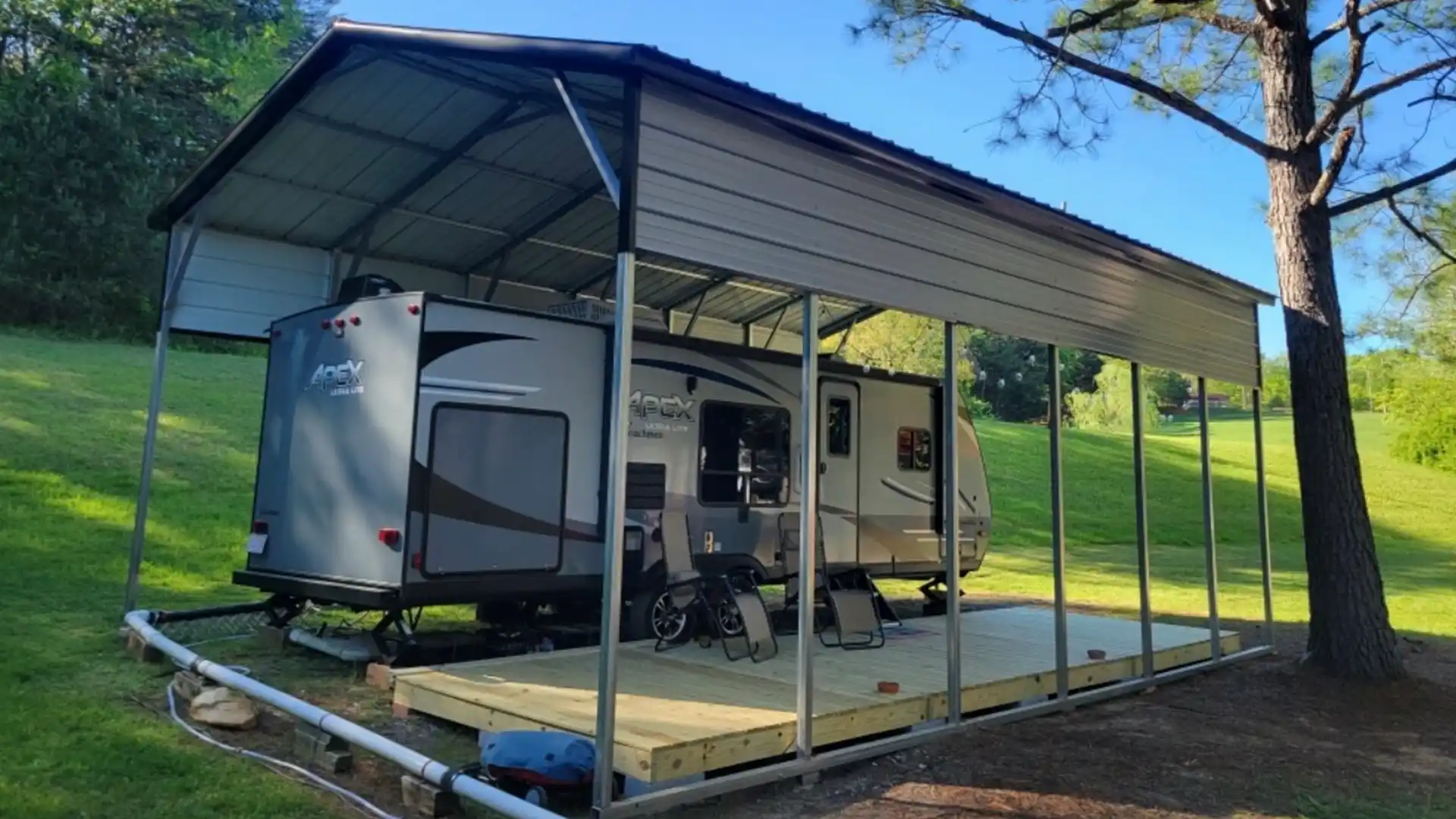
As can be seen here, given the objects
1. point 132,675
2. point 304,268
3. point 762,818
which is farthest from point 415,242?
point 762,818

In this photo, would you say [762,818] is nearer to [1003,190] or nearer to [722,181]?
[722,181]

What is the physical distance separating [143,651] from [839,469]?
563cm

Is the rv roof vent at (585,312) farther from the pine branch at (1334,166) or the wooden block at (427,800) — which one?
the pine branch at (1334,166)

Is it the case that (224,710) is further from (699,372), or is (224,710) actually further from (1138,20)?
(1138,20)

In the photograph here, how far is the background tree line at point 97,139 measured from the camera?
24891 mm

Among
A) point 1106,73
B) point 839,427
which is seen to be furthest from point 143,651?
point 1106,73

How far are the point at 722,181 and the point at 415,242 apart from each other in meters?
5.33

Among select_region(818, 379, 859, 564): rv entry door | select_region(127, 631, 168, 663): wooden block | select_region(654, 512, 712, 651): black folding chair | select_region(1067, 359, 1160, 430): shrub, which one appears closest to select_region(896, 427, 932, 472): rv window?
select_region(818, 379, 859, 564): rv entry door

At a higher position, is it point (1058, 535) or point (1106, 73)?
point (1106, 73)

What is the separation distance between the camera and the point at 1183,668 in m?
7.70

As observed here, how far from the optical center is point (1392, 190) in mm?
7117

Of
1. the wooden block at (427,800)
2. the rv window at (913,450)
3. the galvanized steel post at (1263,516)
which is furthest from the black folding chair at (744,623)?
the galvanized steel post at (1263,516)

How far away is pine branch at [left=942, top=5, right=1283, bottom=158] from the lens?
7129 mm

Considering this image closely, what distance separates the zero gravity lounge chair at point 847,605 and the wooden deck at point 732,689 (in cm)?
18
